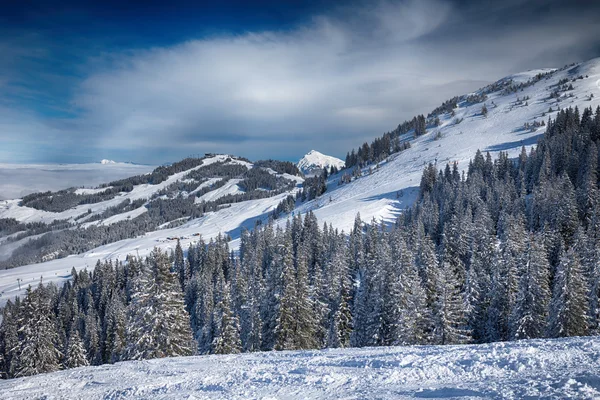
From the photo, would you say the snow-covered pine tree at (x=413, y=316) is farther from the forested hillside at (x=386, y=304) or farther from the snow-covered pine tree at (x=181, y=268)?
the snow-covered pine tree at (x=181, y=268)

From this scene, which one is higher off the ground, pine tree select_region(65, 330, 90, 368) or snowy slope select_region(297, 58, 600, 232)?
snowy slope select_region(297, 58, 600, 232)

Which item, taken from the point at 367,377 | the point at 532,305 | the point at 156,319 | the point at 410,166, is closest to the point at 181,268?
the point at 156,319

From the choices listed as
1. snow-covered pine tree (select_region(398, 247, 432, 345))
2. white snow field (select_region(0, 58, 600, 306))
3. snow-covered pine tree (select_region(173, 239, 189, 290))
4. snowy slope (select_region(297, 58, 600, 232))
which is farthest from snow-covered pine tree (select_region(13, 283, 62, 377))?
white snow field (select_region(0, 58, 600, 306))

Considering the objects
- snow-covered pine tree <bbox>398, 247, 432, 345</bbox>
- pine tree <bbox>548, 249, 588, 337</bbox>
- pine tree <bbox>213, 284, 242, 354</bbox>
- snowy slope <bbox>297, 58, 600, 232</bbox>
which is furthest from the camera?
snowy slope <bbox>297, 58, 600, 232</bbox>

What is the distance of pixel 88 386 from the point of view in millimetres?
12977

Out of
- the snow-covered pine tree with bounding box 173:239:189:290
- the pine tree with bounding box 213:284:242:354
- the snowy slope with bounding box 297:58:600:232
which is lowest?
the snow-covered pine tree with bounding box 173:239:189:290

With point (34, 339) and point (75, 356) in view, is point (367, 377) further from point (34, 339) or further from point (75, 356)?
point (75, 356)

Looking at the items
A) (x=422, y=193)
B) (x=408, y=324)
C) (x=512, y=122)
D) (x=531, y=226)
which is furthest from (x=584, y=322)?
(x=512, y=122)

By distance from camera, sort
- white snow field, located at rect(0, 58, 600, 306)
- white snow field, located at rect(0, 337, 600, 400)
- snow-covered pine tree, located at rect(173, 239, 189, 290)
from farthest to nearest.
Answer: white snow field, located at rect(0, 58, 600, 306), snow-covered pine tree, located at rect(173, 239, 189, 290), white snow field, located at rect(0, 337, 600, 400)

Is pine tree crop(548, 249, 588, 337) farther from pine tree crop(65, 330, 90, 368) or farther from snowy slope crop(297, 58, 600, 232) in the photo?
snowy slope crop(297, 58, 600, 232)

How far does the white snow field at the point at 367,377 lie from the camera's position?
8727mm

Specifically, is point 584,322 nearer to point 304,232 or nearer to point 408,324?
point 408,324

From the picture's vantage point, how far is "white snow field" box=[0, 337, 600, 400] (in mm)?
8727

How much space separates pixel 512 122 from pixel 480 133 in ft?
71.0
